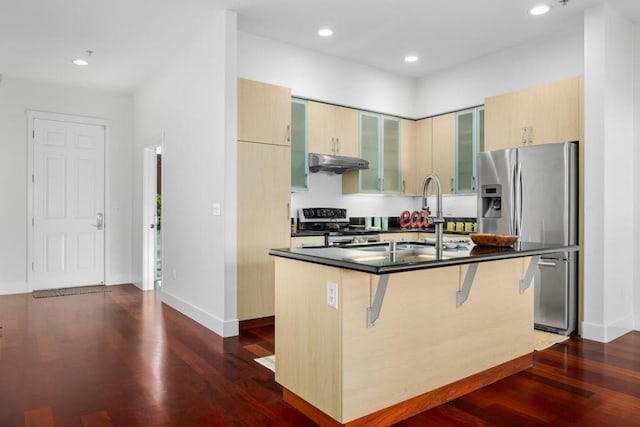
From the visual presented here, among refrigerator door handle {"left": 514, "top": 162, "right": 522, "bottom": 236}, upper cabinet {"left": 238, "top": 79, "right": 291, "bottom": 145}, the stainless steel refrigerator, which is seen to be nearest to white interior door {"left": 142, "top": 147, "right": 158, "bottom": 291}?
upper cabinet {"left": 238, "top": 79, "right": 291, "bottom": 145}

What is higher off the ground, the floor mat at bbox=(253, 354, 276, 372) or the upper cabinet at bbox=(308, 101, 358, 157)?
the upper cabinet at bbox=(308, 101, 358, 157)

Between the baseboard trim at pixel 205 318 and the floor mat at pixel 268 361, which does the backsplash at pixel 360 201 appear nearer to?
the baseboard trim at pixel 205 318

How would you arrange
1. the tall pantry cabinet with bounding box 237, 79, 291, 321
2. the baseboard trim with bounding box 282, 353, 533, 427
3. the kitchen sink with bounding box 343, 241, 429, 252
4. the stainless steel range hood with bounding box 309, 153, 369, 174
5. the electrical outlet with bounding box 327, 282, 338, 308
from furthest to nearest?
the stainless steel range hood with bounding box 309, 153, 369, 174, the tall pantry cabinet with bounding box 237, 79, 291, 321, the kitchen sink with bounding box 343, 241, 429, 252, the baseboard trim with bounding box 282, 353, 533, 427, the electrical outlet with bounding box 327, 282, 338, 308

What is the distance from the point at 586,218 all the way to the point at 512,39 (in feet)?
6.96

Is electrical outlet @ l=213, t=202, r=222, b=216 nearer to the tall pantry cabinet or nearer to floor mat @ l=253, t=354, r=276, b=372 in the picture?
the tall pantry cabinet

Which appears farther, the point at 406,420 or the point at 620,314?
the point at 620,314

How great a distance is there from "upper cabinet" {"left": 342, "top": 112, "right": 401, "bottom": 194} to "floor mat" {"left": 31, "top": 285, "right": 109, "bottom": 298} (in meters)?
3.88

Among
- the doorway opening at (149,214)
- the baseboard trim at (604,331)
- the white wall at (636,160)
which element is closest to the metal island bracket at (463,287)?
the baseboard trim at (604,331)

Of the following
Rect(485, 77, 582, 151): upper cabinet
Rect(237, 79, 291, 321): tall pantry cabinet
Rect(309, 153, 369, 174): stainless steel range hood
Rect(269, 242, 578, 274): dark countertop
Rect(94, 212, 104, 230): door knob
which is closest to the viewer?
Rect(269, 242, 578, 274): dark countertop

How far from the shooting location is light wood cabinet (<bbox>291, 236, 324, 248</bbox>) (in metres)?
4.62

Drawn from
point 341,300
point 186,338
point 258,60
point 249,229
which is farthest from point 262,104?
point 341,300

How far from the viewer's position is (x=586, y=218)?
12.9ft

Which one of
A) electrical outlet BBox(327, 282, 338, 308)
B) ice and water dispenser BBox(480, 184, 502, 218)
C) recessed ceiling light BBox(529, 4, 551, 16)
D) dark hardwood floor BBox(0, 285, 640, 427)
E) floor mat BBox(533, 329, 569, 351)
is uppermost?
recessed ceiling light BBox(529, 4, 551, 16)

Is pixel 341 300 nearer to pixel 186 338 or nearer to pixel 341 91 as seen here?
pixel 186 338
